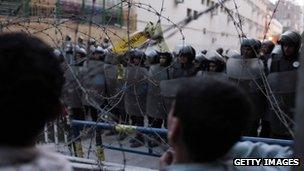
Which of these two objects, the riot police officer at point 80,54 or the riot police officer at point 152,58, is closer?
the riot police officer at point 152,58

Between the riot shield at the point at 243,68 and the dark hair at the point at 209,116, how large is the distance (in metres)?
3.90

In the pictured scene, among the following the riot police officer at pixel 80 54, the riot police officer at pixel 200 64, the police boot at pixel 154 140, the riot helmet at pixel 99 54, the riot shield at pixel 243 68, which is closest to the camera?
the police boot at pixel 154 140

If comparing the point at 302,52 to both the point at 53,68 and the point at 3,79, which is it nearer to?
the point at 53,68

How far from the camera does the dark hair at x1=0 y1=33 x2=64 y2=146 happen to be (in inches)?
47.9

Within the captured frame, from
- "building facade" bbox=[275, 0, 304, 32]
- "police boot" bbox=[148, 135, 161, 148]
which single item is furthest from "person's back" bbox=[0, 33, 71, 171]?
"police boot" bbox=[148, 135, 161, 148]

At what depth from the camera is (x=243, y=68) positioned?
5520 mm

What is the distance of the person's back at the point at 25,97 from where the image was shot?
1.22 metres

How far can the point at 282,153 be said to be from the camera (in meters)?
2.07

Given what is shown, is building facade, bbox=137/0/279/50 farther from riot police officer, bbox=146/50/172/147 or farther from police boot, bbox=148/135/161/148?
police boot, bbox=148/135/161/148

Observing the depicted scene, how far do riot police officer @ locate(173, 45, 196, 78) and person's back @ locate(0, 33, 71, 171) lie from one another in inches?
205

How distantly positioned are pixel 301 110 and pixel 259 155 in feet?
2.92

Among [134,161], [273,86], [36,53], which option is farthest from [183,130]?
[134,161]

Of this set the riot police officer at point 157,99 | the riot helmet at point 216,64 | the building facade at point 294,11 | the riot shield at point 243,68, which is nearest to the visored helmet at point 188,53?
the riot police officer at point 157,99

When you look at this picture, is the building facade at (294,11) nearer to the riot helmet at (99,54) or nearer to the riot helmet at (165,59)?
the riot helmet at (165,59)
